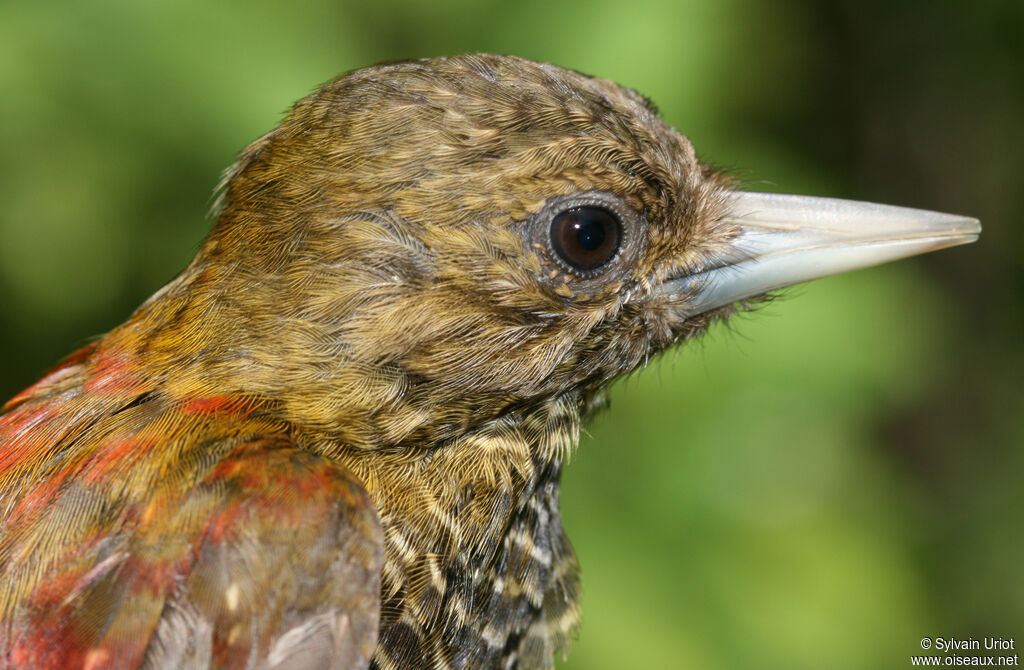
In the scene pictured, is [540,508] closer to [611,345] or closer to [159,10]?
[611,345]

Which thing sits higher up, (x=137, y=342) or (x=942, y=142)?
(x=137, y=342)

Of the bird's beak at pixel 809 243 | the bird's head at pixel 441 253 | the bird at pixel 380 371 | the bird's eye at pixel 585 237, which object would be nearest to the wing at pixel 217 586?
the bird at pixel 380 371

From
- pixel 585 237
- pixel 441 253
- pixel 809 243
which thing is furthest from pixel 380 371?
pixel 809 243

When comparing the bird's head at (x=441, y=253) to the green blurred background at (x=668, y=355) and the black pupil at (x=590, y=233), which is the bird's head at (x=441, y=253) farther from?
the green blurred background at (x=668, y=355)

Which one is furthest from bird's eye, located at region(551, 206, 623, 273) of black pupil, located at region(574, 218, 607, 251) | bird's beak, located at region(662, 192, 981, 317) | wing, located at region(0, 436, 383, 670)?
wing, located at region(0, 436, 383, 670)

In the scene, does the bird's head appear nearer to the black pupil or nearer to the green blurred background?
the black pupil

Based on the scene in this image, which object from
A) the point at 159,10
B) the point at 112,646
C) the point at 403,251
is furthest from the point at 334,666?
the point at 159,10

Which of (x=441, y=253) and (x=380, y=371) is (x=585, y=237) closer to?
(x=441, y=253)
